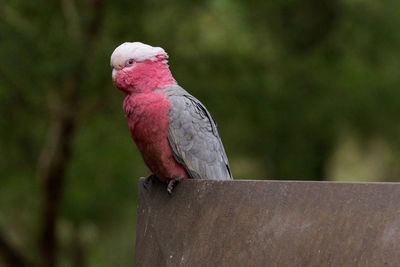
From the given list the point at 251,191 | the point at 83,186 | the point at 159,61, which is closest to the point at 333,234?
the point at 251,191

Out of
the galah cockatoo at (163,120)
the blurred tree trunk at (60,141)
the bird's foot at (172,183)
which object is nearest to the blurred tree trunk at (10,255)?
the blurred tree trunk at (60,141)

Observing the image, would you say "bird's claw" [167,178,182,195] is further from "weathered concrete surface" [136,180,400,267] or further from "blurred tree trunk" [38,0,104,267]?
"blurred tree trunk" [38,0,104,267]

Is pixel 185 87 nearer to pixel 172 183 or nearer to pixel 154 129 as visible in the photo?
pixel 154 129

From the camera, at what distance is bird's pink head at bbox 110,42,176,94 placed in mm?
3363

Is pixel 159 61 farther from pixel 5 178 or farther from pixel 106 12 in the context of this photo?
pixel 5 178

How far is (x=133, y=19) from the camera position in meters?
7.14

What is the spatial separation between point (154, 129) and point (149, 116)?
2.5 inches

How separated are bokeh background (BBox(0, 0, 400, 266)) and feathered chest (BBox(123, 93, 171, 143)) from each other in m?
3.05

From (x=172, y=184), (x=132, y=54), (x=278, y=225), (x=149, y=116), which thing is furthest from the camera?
(x=132, y=54)

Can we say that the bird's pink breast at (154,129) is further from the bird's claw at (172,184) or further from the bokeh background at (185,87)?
the bokeh background at (185,87)

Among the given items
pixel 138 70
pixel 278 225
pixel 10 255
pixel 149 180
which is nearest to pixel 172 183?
pixel 149 180

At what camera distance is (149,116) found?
328 cm

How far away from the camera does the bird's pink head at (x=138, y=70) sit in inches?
132

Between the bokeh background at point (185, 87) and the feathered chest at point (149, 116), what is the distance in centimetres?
305
